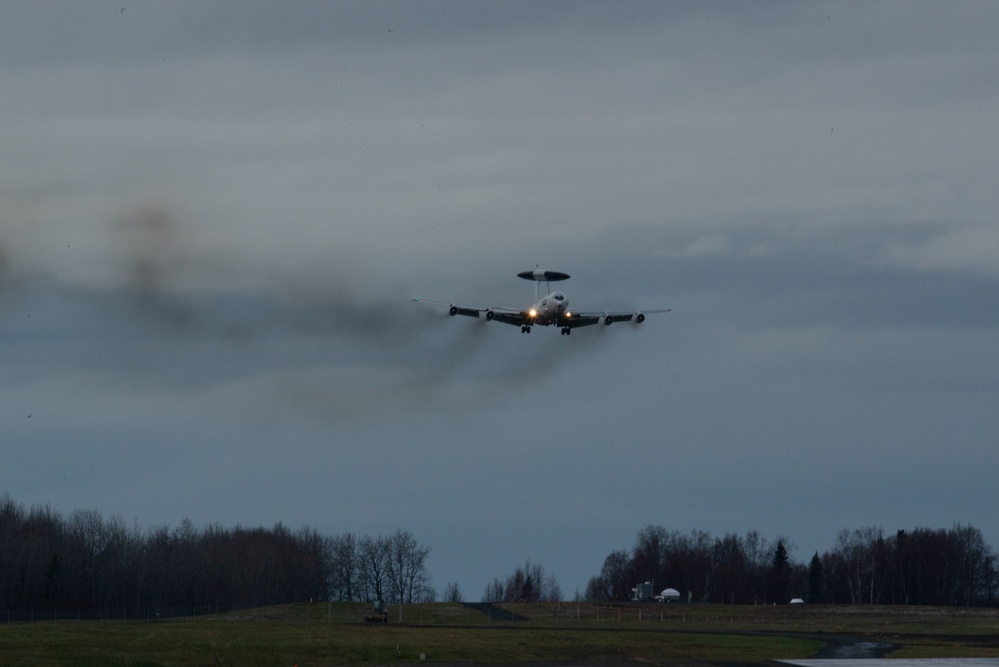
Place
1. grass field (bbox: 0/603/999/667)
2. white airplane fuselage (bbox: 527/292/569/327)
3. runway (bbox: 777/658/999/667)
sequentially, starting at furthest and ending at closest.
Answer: white airplane fuselage (bbox: 527/292/569/327) → grass field (bbox: 0/603/999/667) → runway (bbox: 777/658/999/667)

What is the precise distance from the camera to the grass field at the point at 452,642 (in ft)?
355

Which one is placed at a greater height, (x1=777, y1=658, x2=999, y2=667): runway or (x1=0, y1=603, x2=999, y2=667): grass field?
(x1=0, y1=603, x2=999, y2=667): grass field

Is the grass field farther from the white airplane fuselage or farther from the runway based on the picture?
the white airplane fuselage

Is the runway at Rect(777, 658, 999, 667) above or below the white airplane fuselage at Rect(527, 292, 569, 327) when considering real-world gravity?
below

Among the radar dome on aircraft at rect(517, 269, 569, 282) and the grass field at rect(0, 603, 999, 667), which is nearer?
the grass field at rect(0, 603, 999, 667)

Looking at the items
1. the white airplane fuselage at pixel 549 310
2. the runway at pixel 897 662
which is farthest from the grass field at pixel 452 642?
the white airplane fuselage at pixel 549 310

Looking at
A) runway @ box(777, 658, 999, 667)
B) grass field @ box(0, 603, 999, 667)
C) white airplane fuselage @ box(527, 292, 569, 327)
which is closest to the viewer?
runway @ box(777, 658, 999, 667)

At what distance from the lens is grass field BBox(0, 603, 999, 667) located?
108062mm

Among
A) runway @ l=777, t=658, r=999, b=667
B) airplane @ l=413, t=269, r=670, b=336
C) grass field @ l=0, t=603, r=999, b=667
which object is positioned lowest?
runway @ l=777, t=658, r=999, b=667

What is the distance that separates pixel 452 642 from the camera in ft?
398

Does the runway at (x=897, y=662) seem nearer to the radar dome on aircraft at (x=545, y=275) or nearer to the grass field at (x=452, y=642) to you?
the grass field at (x=452, y=642)

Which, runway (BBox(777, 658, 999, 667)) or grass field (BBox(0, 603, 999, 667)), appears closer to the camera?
runway (BBox(777, 658, 999, 667))

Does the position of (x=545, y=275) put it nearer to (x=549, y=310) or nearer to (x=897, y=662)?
(x=549, y=310)

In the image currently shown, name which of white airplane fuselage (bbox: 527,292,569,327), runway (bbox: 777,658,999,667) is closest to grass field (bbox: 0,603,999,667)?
runway (bbox: 777,658,999,667)
